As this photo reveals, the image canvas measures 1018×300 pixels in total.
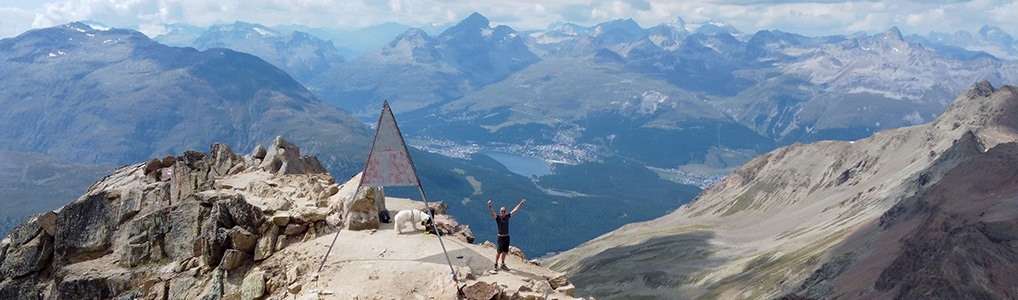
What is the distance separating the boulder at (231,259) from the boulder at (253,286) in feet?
6.39

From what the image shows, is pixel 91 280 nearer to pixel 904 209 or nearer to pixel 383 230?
pixel 383 230

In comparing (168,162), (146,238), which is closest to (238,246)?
(146,238)

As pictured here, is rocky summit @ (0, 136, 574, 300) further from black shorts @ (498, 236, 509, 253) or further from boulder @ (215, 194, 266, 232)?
black shorts @ (498, 236, 509, 253)

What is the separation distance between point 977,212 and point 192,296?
107 meters

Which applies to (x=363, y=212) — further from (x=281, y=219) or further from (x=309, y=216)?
(x=281, y=219)

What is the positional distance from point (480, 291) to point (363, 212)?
37.4 ft

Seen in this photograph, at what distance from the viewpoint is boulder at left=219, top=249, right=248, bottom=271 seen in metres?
32.7

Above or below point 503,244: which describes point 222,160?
above

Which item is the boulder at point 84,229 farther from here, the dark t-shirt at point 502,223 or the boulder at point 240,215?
the dark t-shirt at point 502,223

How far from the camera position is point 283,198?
126 ft

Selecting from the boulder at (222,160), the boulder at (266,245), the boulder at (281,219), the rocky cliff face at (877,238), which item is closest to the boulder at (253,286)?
the boulder at (266,245)

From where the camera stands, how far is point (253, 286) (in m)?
30.5

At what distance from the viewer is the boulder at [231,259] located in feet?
107

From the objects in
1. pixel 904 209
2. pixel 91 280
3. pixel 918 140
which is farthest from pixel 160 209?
pixel 918 140
